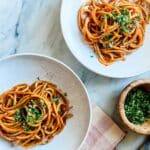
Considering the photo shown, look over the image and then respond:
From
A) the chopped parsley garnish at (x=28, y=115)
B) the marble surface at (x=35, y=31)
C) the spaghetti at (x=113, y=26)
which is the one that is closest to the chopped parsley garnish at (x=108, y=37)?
the spaghetti at (x=113, y=26)

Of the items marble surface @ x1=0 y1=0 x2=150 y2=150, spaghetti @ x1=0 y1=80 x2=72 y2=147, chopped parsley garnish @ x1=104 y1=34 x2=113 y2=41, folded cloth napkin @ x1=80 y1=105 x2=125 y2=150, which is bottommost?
folded cloth napkin @ x1=80 y1=105 x2=125 y2=150

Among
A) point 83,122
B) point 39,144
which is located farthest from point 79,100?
point 39,144

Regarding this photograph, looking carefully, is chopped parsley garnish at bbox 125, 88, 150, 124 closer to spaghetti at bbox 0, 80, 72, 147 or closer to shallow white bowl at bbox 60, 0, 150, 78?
shallow white bowl at bbox 60, 0, 150, 78

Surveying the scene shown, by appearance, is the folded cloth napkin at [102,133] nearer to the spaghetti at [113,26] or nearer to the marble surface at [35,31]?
the marble surface at [35,31]

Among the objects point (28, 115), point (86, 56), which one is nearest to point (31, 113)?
point (28, 115)

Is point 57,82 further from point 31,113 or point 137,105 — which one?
point 137,105

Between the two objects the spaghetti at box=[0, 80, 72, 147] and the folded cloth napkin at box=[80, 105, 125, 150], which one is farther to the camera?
the folded cloth napkin at box=[80, 105, 125, 150]

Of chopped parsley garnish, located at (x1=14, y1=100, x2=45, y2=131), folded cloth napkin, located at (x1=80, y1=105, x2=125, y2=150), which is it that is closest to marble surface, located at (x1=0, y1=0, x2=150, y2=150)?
folded cloth napkin, located at (x1=80, y1=105, x2=125, y2=150)
